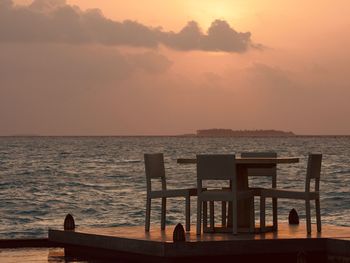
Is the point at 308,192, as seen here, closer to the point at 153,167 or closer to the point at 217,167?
the point at 217,167

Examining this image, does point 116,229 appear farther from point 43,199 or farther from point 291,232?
point 43,199

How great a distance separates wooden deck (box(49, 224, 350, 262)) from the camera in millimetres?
9695

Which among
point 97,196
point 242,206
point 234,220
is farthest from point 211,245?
point 97,196

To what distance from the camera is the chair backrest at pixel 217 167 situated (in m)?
10.5

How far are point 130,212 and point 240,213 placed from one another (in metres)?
19.4

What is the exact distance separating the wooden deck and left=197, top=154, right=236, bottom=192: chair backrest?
1.99 feet

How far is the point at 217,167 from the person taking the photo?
10547mm

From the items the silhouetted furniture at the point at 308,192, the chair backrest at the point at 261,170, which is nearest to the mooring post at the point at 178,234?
the silhouetted furniture at the point at 308,192

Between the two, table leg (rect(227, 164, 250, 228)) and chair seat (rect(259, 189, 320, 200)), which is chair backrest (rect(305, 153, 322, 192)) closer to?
chair seat (rect(259, 189, 320, 200))

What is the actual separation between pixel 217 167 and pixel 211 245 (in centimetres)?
107

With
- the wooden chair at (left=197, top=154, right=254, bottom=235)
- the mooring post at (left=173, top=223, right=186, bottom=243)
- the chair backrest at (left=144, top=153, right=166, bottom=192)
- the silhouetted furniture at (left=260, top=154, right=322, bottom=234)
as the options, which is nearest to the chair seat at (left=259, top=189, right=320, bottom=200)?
the silhouetted furniture at (left=260, top=154, right=322, bottom=234)

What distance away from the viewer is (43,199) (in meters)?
36.4

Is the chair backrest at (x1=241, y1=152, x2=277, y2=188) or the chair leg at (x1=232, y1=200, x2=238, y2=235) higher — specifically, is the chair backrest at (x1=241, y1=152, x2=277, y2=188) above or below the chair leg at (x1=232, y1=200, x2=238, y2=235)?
above

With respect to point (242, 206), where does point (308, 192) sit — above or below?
above
